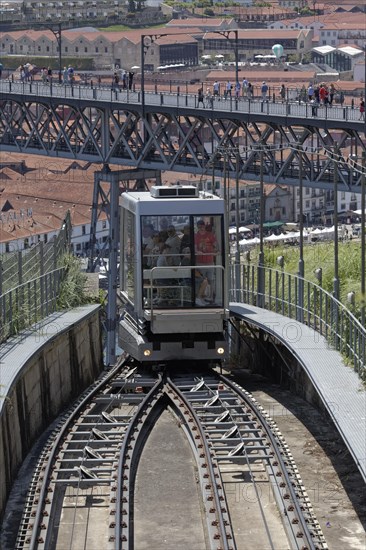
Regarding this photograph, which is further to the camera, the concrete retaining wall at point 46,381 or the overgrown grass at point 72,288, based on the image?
the overgrown grass at point 72,288

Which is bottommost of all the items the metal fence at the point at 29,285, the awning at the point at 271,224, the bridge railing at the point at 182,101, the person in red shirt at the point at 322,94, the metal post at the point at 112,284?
the awning at the point at 271,224

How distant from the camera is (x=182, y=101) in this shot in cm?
7981

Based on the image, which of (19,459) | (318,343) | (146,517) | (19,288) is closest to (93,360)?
(19,288)

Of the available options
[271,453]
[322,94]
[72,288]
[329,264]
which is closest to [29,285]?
[72,288]

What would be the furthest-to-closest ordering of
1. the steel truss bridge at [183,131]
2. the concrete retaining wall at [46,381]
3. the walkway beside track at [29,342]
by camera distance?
1. the steel truss bridge at [183,131]
2. the walkway beside track at [29,342]
3. the concrete retaining wall at [46,381]

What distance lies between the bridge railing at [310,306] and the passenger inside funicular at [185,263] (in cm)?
138

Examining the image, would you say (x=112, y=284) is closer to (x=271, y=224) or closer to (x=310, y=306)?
(x=310, y=306)

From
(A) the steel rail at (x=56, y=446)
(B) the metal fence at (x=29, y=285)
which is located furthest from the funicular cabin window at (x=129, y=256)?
(A) the steel rail at (x=56, y=446)

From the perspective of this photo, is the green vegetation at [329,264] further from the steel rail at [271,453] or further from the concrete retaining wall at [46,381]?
the concrete retaining wall at [46,381]

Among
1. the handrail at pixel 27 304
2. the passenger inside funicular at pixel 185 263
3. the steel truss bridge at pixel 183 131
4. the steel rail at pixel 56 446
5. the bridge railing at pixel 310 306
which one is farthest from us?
the steel truss bridge at pixel 183 131

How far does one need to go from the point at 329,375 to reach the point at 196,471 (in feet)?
8.31

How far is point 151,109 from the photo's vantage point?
267 ft

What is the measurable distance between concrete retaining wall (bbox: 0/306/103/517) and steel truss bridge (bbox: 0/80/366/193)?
33009 millimetres

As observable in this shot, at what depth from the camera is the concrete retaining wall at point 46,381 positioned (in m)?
20.2
